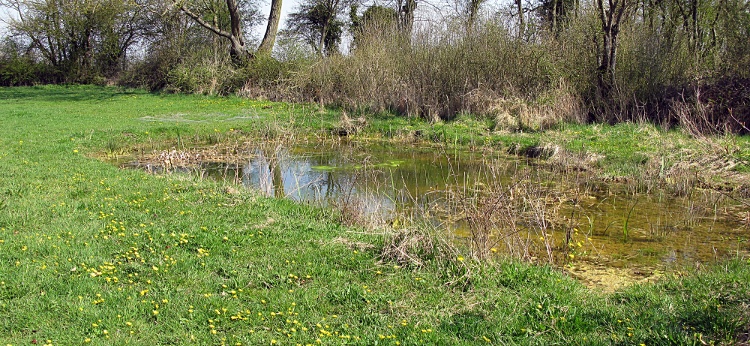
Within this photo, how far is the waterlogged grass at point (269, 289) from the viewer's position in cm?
430

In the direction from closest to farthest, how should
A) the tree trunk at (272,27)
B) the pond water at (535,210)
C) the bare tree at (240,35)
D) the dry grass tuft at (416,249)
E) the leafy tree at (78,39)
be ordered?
the dry grass tuft at (416,249), the pond water at (535,210), the bare tree at (240,35), the tree trunk at (272,27), the leafy tree at (78,39)

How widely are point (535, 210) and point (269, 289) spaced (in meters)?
3.17

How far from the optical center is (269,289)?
513cm

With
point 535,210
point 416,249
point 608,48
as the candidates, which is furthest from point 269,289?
point 608,48

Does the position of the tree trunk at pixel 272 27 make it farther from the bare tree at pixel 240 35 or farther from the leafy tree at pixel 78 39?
the leafy tree at pixel 78 39

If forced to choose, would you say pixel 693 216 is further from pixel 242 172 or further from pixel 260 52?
pixel 260 52

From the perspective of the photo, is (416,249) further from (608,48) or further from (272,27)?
(272,27)

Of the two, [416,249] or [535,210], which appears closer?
[416,249]

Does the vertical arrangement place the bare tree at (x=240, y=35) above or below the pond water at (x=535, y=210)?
above

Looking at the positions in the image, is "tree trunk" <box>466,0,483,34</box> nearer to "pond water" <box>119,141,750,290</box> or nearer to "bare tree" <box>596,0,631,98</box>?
"bare tree" <box>596,0,631,98</box>

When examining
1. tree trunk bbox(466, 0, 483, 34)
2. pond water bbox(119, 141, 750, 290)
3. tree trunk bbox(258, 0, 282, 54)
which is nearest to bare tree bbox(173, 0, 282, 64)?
tree trunk bbox(258, 0, 282, 54)

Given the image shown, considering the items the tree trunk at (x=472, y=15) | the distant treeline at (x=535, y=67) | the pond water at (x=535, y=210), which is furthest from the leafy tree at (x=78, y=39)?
the pond water at (x=535, y=210)

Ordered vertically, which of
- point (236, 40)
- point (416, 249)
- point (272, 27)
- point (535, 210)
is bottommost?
point (416, 249)

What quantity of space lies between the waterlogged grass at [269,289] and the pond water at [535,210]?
793mm
